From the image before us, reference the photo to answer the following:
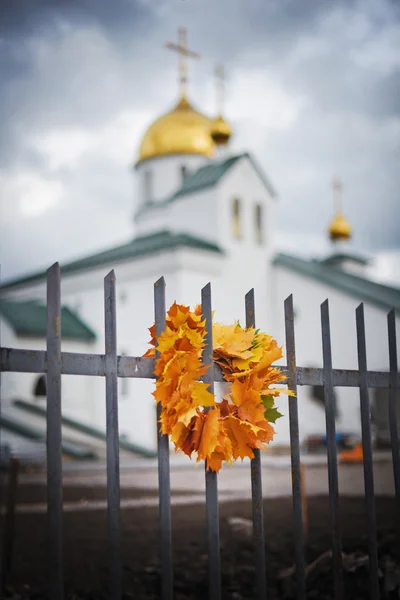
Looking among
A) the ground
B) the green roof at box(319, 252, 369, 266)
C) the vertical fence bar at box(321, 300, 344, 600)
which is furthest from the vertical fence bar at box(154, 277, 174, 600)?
the green roof at box(319, 252, 369, 266)

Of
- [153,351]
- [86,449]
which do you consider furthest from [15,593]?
[86,449]

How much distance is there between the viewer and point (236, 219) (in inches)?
1143

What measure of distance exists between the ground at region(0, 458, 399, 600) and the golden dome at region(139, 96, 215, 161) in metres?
20.3

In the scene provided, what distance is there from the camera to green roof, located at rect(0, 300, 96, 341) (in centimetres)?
2670

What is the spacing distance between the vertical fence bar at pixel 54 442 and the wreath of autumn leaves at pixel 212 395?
1.38 feet

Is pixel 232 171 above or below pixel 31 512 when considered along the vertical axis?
above

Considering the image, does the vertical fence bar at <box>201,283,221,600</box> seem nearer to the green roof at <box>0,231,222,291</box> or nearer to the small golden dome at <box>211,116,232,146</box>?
the green roof at <box>0,231,222,291</box>

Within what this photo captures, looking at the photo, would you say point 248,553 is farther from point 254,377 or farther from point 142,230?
point 142,230

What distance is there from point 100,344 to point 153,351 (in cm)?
2586

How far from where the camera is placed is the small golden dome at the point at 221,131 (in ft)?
102

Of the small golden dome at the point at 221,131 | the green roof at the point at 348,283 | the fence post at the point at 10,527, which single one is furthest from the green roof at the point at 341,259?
the fence post at the point at 10,527

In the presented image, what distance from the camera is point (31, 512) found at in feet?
32.4

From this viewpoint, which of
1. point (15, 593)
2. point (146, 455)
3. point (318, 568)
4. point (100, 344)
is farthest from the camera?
point (100, 344)

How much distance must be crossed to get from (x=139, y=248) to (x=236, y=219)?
3.93 meters
